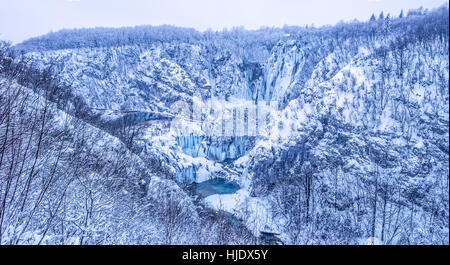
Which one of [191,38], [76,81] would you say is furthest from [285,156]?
A: [191,38]

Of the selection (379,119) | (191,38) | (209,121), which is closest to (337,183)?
(379,119)

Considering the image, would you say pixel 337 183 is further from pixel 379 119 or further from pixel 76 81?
pixel 76 81

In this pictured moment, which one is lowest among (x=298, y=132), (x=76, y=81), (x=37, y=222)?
(x=298, y=132)

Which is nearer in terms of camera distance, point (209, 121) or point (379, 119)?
point (379, 119)

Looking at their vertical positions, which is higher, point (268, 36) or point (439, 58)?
point (268, 36)

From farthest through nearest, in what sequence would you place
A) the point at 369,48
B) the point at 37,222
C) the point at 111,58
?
1. the point at 111,58
2. the point at 369,48
3. the point at 37,222
